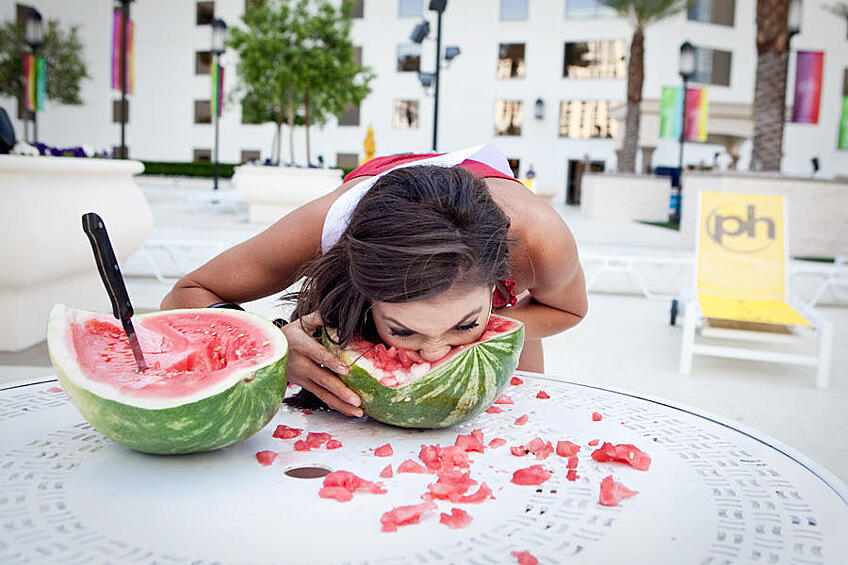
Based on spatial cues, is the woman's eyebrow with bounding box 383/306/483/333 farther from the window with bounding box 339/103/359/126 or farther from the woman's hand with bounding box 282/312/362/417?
the window with bounding box 339/103/359/126

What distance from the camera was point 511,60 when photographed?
103 ft

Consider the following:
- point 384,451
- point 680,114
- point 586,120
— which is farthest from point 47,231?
Result: point 586,120

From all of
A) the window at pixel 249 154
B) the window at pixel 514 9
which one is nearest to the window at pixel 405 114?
the window at pixel 514 9

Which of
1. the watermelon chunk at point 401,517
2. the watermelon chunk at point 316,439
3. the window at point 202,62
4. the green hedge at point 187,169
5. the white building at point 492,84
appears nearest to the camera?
the watermelon chunk at point 401,517

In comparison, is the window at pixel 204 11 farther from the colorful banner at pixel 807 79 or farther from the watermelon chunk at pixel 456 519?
the watermelon chunk at pixel 456 519

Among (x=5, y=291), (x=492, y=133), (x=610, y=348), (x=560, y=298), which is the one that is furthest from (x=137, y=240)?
(x=492, y=133)

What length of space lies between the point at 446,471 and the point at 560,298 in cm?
123

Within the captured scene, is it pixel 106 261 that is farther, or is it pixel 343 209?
pixel 343 209

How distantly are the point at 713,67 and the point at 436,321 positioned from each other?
31918mm

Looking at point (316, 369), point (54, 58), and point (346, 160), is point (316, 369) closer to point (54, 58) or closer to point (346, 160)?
point (346, 160)

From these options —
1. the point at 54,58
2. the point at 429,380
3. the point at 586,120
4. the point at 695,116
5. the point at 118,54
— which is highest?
the point at 54,58

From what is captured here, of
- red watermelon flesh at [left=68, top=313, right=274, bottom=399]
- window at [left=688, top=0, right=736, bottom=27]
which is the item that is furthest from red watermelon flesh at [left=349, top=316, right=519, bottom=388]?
window at [left=688, top=0, right=736, bottom=27]

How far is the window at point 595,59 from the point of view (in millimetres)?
30438

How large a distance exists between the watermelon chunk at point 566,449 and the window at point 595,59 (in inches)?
1240
